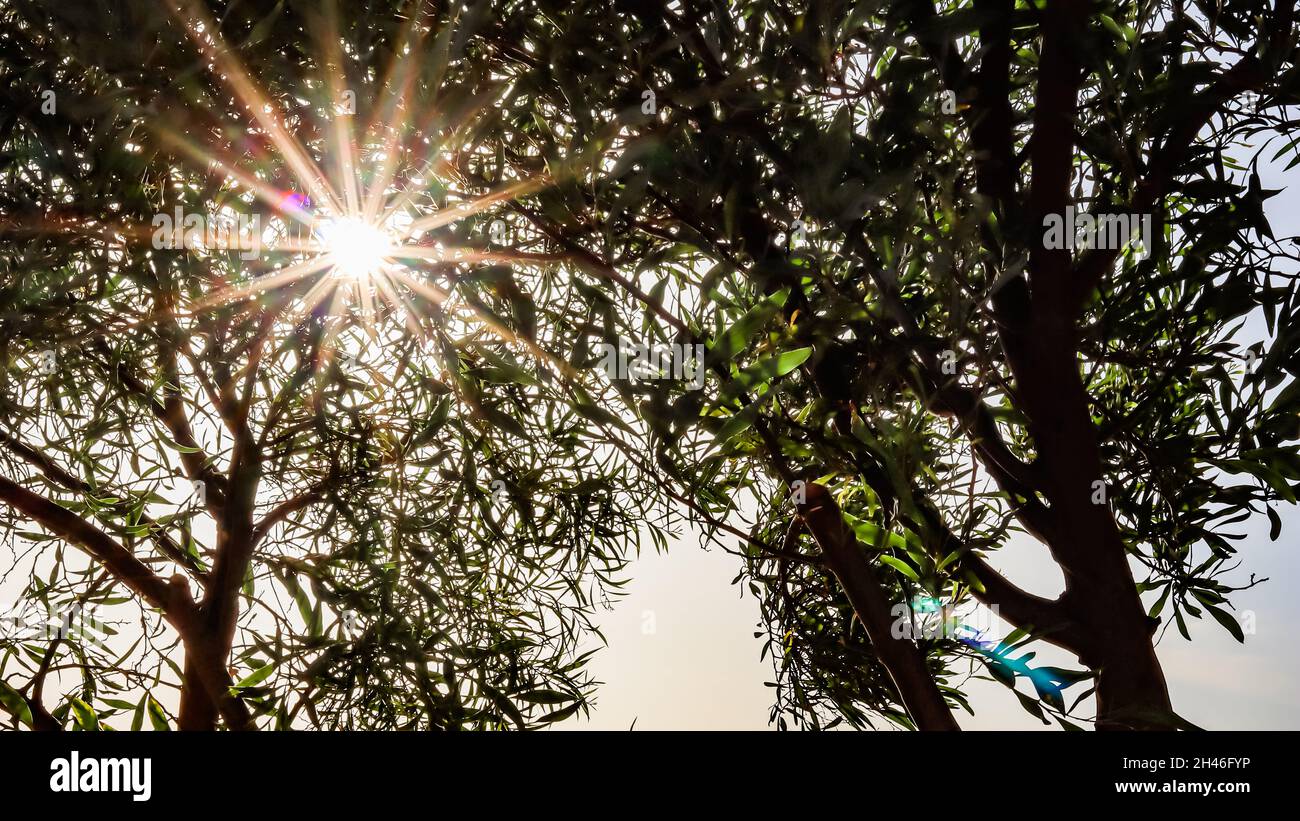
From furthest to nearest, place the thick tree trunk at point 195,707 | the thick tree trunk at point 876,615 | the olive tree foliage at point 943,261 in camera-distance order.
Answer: the thick tree trunk at point 195,707
the thick tree trunk at point 876,615
the olive tree foliage at point 943,261

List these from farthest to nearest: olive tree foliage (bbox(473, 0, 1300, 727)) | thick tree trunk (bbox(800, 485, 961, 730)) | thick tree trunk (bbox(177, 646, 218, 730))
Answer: thick tree trunk (bbox(177, 646, 218, 730))
thick tree trunk (bbox(800, 485, 961, 730))
olive tree foliage (bbox(473, 0, 1300, 727))

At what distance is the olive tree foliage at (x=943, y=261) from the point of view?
2.56 ft

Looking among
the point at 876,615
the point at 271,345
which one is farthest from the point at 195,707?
the point at 876,615

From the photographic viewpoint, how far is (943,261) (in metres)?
0.74

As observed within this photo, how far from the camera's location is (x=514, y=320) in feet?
3.04

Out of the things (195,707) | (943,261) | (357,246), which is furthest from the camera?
(195,707)

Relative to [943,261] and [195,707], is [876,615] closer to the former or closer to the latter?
[943,261]

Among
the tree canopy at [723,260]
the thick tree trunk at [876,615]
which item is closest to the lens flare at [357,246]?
the tree canopy at [723,260]

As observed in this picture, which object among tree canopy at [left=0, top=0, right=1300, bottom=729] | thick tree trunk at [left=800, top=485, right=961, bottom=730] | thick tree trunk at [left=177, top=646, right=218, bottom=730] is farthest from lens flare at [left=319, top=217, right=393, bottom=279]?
thick tree trunk at [left=177, top=646, right=218, bottom=730]

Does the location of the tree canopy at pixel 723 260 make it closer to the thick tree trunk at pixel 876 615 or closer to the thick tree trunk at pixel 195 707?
the thick tree trunk at pixel 876 615

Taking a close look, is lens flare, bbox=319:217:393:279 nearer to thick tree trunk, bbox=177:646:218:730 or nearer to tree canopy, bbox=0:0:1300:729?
tree canopy, bbox=0:0:1300:729

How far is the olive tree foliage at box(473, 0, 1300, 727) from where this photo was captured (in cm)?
78

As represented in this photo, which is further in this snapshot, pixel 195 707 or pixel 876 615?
pixel 195 707

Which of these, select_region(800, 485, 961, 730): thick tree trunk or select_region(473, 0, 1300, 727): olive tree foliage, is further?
select_region(800, 485, 961, 730): thick tree trunk
